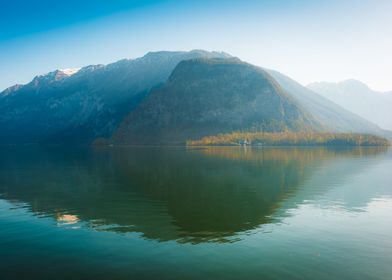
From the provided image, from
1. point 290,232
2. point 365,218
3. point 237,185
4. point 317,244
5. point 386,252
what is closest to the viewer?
point 386,252

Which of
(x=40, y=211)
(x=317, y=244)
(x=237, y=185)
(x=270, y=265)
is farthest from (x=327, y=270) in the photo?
(x=237, y=185)

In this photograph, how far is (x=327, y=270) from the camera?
2948cm

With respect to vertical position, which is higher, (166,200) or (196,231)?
(166,200)

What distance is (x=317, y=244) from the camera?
36.8 metres

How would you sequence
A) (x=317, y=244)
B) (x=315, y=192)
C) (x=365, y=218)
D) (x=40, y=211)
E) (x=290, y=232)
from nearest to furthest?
(x=317, y=244)
(x=290, y=232)
(x=365, y=218)
(x=40, y=211)
(x=315, y=192)

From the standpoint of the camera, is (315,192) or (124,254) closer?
(124,254)

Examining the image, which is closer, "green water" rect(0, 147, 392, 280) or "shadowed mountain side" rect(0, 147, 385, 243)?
"green water" rect(0, 147, 392, 280)

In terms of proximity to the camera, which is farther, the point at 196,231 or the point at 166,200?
the point at 166,200

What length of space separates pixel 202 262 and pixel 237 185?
165 feet

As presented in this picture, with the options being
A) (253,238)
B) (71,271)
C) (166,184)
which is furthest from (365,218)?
(166,184)

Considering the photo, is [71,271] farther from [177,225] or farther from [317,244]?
[317,244]

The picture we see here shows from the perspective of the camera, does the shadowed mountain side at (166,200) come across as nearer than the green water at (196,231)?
No

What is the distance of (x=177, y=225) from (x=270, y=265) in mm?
16517

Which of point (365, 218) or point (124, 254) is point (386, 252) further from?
point (124, 254)
